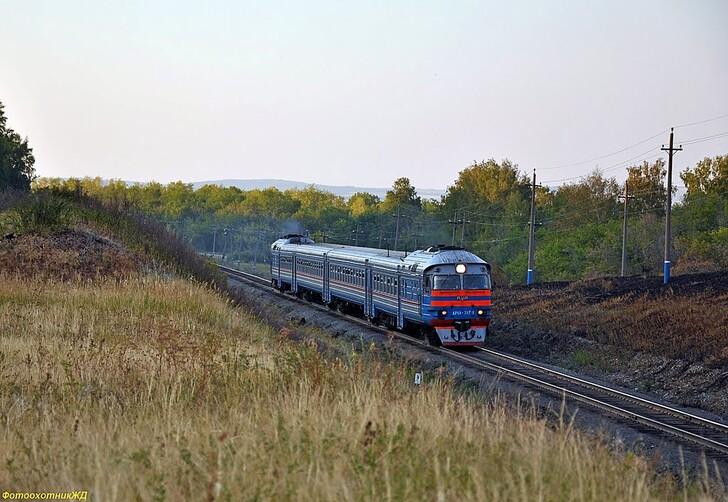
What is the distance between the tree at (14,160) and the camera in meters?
66.6

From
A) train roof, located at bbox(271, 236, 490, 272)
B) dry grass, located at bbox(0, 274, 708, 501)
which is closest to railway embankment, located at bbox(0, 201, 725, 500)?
dry grass, located at bbox(0, 274, 708, 501)

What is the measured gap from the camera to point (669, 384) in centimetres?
2139

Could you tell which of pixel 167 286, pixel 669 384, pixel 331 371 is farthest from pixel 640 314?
pixel 331 371

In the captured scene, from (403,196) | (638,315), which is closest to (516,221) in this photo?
(403,196)

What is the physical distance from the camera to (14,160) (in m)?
71.9

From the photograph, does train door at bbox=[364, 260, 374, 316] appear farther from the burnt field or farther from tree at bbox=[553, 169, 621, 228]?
tree at bbox=[553, 169, 621, 228]

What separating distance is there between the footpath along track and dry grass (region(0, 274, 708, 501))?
340cm

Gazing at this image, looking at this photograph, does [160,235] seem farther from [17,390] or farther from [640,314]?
[17,390]

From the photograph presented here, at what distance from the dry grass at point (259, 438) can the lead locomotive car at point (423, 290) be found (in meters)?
14.8

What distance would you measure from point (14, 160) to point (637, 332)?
189 ft

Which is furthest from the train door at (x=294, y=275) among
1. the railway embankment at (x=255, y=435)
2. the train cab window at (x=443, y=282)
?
the railway embankment at (x=255, y=435)

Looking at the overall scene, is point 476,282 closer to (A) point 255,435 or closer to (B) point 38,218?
(B) point 38,218

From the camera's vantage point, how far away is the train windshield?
1064 inches

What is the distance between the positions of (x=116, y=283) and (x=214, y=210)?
148068mm
